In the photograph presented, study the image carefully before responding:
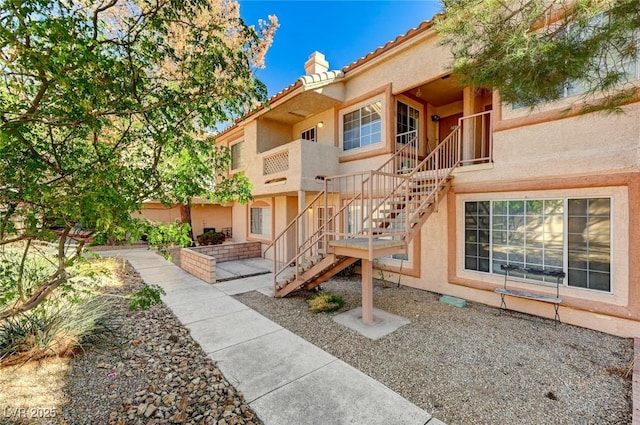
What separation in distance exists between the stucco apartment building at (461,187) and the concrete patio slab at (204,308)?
140cm

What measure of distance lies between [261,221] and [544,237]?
11.4 m

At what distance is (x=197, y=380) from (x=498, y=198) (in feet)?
24.4

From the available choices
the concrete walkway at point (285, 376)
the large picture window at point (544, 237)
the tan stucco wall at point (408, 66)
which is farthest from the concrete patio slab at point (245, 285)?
the tan stucco wall at point (408, 66)

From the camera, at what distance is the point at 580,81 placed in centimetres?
388

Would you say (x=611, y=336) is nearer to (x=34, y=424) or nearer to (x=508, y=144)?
(x=508, y=144)

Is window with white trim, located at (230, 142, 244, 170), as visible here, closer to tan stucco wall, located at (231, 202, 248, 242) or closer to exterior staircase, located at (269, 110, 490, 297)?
tan stucco wall, located at (231, 202, 248, 242)

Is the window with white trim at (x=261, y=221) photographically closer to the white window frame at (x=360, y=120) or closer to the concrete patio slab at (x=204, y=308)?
the white window frame at (x=360, y=120)

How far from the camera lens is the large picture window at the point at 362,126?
31.5 feet

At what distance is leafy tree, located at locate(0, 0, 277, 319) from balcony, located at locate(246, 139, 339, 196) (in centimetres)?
543

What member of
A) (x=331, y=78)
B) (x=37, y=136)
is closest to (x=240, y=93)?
(x=37, y=136)

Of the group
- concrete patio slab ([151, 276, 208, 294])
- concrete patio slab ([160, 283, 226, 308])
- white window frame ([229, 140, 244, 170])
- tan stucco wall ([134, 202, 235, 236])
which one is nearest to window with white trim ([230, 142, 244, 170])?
white window frame ([229, 140, 244, 170])

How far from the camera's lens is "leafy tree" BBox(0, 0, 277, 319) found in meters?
2.24

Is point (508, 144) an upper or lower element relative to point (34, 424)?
upper

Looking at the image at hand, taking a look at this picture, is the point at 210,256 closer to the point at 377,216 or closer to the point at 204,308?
the point at 204,308
